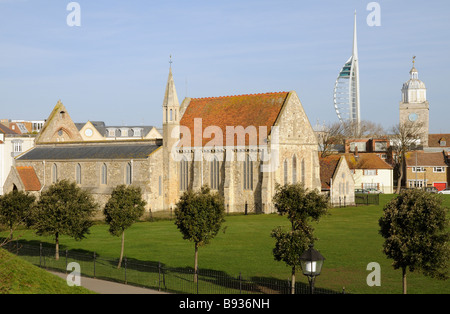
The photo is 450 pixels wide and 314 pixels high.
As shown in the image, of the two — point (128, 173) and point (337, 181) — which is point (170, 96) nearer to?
point (128, 173)

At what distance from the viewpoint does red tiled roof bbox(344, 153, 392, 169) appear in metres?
98.1

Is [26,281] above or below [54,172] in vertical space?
below

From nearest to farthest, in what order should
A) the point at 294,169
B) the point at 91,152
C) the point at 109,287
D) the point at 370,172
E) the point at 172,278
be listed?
the point at 109,287
the point at 172,278
the point at 294,169
the point at 91,152
the point at 370,172

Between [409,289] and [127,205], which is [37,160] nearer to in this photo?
[127,205]

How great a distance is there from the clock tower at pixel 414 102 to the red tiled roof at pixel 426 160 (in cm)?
6293

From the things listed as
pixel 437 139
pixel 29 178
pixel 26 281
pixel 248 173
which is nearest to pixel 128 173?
pixel 29 178

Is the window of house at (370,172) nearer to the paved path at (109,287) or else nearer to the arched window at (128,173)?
the arched window at (128,173)

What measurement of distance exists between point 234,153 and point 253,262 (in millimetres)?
31172

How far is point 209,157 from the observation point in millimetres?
66250

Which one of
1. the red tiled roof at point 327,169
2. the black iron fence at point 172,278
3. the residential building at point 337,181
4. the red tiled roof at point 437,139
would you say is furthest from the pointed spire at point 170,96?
the red tiled roof at point 437,139

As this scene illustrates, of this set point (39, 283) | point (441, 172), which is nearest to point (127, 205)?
point (39, 283)

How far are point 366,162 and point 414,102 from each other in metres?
80.0

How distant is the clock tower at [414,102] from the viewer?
555 ft

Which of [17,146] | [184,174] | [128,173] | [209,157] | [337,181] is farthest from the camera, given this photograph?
[17,146]
